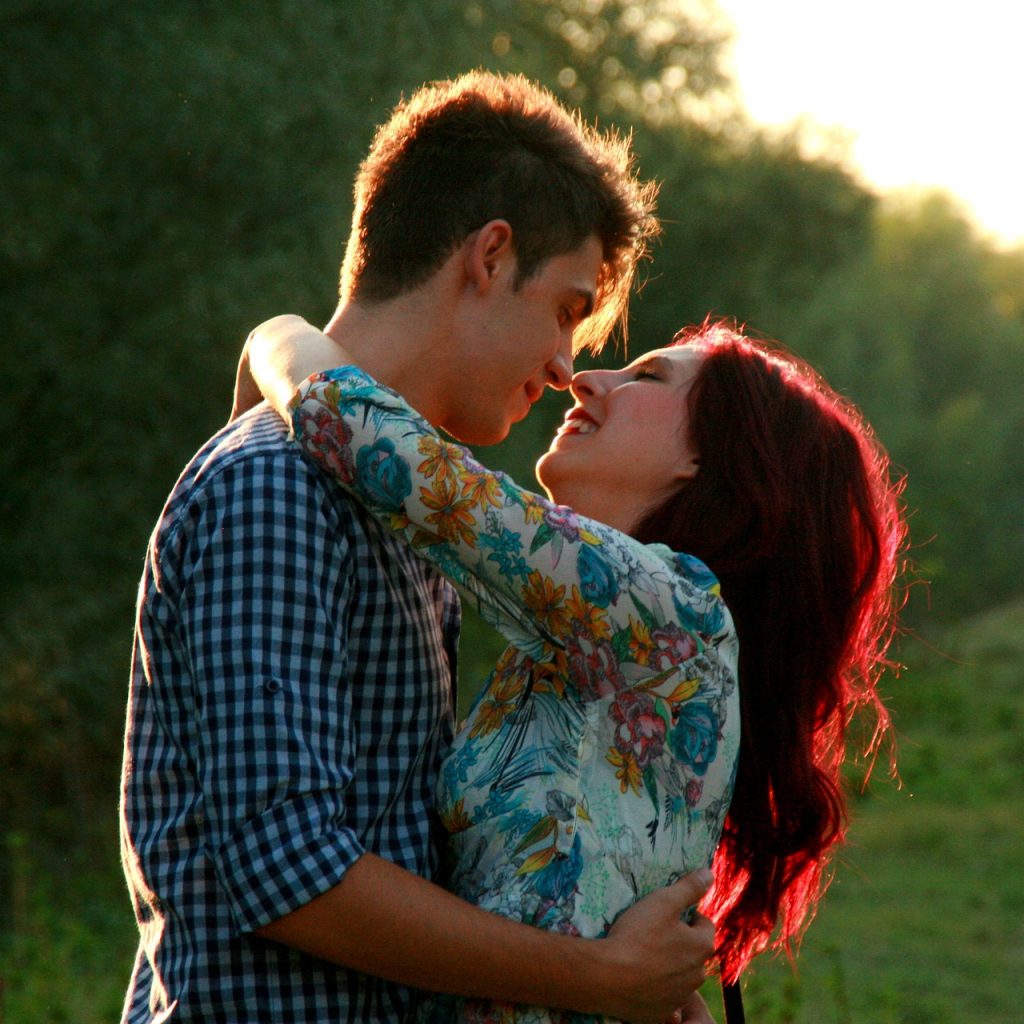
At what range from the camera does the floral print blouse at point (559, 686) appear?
195cm

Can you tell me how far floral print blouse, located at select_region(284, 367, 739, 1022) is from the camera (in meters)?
1.95

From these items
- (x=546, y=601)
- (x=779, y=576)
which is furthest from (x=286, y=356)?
(x=779, y=576)

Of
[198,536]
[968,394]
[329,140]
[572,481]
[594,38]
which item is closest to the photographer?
[198,536]

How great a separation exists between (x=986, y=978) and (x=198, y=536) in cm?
808

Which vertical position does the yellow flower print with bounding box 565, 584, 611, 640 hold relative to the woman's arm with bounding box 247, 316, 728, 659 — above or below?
below

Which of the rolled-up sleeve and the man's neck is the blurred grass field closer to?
the man's neck

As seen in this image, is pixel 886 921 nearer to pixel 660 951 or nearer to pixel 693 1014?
pixel 693 1014

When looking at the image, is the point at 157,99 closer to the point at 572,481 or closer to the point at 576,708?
the point at 572,481

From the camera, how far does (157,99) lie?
8.35m

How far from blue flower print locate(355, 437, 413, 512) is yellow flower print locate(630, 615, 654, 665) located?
0.38m

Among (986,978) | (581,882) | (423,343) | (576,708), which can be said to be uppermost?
(423,343)

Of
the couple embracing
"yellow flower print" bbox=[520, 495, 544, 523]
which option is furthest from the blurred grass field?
"yellow flower print" bbox=[520, 495, 544, 523]

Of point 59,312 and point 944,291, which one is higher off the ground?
point 944,291

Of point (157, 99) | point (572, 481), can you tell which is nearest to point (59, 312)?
point (157, 99)
